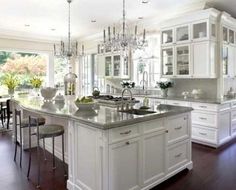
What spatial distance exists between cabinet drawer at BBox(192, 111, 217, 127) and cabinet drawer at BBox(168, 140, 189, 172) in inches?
53.1

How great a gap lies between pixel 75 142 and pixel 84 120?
399 mm

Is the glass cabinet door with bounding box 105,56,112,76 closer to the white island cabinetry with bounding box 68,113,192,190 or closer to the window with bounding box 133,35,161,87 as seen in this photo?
the window with bounding box 133,35,161,87

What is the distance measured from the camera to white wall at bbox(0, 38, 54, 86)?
22.9 ft

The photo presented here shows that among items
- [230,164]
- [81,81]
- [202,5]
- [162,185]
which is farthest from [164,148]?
[81,81]

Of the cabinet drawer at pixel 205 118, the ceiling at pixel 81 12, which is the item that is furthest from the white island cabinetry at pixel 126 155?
the ceiling at pixel 81 12

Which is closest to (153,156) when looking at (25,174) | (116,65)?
(25,174)

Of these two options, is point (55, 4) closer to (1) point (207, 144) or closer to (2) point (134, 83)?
(2) point (134, 83)

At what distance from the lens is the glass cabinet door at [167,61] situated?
5051mm

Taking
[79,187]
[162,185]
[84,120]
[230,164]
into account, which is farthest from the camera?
A: [230,164]

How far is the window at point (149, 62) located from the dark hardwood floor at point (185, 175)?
2.56 metres

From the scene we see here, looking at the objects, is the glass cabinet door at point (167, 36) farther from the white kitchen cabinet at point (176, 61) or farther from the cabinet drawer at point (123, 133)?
the cabinet drawer at point (123, 133)

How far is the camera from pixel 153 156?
2602 mm

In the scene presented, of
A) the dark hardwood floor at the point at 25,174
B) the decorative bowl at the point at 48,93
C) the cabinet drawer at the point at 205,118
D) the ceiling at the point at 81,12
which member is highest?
the ceiling at the point at 81,12

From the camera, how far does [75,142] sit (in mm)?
2535
